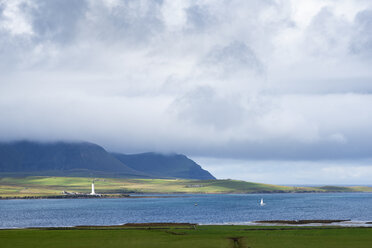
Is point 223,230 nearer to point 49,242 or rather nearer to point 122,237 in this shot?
point 122,237

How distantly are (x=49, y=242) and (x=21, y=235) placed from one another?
13.9m

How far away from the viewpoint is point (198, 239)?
291ft

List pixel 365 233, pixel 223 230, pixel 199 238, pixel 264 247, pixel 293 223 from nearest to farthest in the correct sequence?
pixel 264 247 < pixel 199 238 < pixel 365 233 < pixel 223 230 < pixel 293 223

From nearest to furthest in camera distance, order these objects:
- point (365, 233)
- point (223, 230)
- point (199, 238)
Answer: point (199, 238)
point (365, 233)
point (223, 230)

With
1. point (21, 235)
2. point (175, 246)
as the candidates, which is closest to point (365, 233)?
point (175, 246)

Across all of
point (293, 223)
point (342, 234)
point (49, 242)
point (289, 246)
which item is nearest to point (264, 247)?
point (289, 246)

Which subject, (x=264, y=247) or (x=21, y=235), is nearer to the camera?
(x=264, y=247)

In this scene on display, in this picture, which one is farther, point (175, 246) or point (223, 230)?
point (223, 230)

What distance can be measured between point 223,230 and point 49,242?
38.8 m

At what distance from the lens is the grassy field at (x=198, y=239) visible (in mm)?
79875

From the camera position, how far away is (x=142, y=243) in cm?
8231

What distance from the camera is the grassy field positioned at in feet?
262

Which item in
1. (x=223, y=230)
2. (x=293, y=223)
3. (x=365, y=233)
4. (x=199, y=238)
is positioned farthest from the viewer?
(x=293, y=223)

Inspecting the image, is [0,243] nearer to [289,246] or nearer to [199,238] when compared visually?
[199,238]
